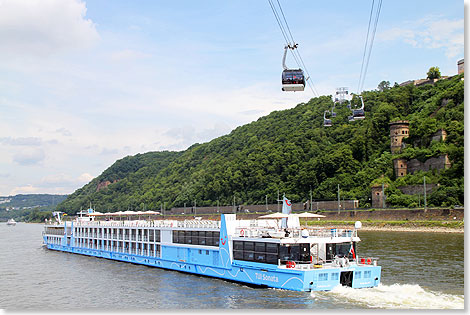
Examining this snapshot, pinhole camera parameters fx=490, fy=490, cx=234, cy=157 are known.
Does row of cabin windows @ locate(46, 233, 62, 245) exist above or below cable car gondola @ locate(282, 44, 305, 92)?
below

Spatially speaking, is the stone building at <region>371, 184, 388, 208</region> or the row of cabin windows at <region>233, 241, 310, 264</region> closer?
the row of cabin windows at <region>233, 241, 310, 264</region>

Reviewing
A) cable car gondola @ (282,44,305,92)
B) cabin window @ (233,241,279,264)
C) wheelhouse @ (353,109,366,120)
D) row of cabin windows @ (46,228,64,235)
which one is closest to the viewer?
cable car gondola @ (282,44,305,92)

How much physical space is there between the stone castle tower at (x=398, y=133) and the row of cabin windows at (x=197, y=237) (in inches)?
3791

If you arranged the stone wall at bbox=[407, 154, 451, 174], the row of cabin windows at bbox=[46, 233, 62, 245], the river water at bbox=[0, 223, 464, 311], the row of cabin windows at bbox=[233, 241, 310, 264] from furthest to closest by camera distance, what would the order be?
the stone wall at bbox=[407, 154, 451, 174]
the row of cabin windows at bbox=[46, 233, 62, 245]
the row of cabin windows at bbox=[233, 241, 310, 264]
the river water at bbox=[0, 223, 464, 311]

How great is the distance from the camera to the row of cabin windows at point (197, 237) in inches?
1343

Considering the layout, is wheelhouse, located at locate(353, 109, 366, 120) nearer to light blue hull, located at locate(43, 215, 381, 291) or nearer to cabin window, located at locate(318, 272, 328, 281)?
light blue hull, located at locate(43, 215, 381, 291)

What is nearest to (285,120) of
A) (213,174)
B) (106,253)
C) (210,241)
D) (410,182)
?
(213,174)

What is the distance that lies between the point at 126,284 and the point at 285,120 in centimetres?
15684

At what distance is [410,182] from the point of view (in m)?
105

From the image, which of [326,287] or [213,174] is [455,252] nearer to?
[326,287]

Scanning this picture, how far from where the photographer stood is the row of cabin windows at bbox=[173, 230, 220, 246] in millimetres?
34122

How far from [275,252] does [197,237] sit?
927 cm

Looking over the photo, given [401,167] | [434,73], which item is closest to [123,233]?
[401,167]

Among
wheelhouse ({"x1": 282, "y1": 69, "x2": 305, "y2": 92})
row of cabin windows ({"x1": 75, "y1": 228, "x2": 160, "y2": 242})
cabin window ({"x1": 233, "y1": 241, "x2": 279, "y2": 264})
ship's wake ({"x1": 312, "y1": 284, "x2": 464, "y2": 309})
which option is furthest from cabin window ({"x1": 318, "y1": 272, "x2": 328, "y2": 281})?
row of cabin windows ({"x1": 75, "y1": 228, "x2": 160, "y2": 242})
